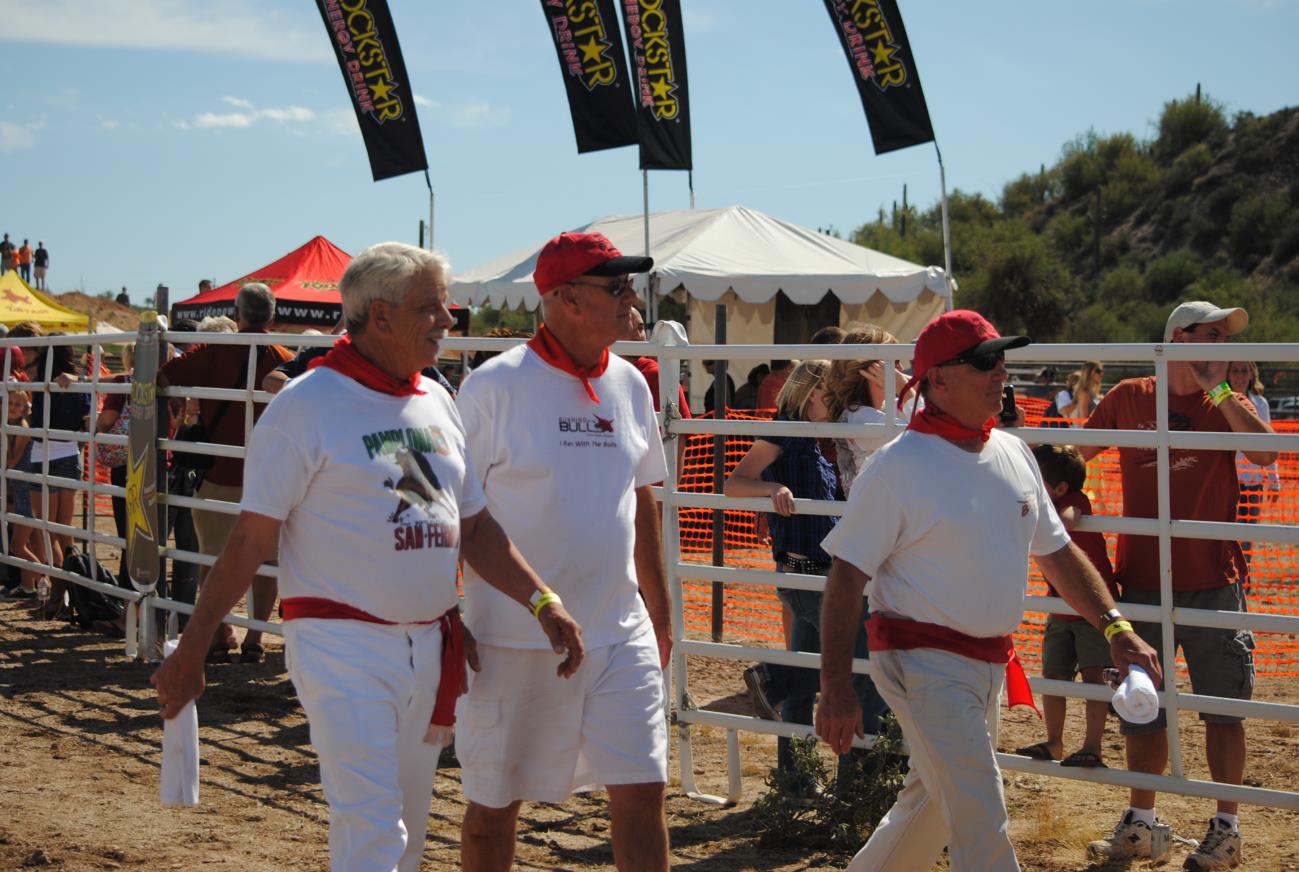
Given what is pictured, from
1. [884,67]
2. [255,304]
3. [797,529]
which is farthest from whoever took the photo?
[884,67]

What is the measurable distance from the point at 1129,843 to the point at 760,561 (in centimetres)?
718

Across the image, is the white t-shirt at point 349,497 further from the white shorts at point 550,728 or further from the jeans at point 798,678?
the jeans at point 798,678

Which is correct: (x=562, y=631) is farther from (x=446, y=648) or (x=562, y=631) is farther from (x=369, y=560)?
(x=369, y=560)

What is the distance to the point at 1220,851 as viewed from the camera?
4.97 m

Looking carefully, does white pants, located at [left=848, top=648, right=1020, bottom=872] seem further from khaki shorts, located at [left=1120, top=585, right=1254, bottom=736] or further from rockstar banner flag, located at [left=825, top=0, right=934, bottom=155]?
rockstar banner flag, located at [left=825, top=0, right=934, bottom=155]

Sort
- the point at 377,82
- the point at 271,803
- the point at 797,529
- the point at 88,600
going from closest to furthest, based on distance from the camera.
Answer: the point at 797,529 < the point at 271,803 < the point at 88,600 < the point at 377,82

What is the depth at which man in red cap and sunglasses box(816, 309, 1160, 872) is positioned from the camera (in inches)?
146

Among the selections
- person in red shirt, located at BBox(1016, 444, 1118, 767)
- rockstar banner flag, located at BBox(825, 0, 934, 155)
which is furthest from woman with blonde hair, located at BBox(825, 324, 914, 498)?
rockstar banner flag, located at BBox(825, 0, 934, 155)

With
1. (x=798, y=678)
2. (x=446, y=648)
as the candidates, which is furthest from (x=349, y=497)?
(x=798, y=678)

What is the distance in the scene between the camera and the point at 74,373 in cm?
1062

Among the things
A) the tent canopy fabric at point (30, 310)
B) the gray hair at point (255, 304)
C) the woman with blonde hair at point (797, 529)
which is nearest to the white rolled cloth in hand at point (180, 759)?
the woman with blonde hair at point (797, 529)

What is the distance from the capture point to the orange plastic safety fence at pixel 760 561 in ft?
29.0

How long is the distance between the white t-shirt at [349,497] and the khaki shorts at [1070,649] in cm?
321

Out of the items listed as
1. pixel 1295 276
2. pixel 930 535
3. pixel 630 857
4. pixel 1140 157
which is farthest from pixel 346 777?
pixel 1140 157
